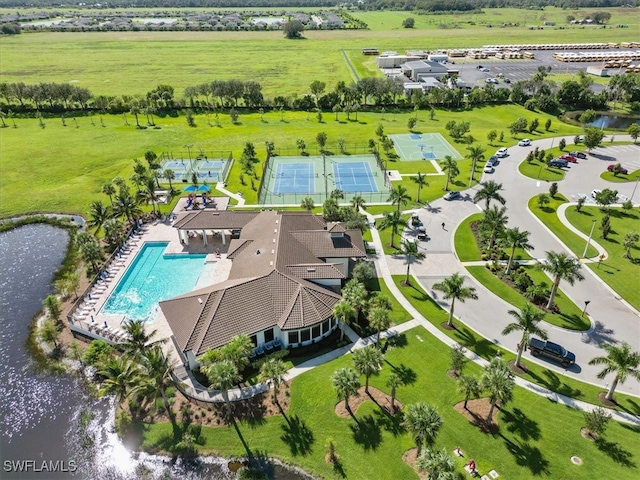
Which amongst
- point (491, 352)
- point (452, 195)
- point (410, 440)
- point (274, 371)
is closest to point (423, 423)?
point (410, 440)

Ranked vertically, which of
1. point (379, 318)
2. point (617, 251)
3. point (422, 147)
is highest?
point (422, 147)

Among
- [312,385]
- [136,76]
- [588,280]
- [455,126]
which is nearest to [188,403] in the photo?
[312,385]

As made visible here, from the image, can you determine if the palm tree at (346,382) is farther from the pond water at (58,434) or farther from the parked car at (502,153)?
the parked car at (502,153)

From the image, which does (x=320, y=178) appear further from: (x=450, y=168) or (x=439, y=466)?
(x=439, y=466)

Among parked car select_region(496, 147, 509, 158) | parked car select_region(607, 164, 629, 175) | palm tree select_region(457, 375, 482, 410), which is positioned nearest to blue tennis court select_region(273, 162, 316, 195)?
parked car select_region(496, 147, 509, 158)

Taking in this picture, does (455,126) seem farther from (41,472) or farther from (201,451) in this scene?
(41,472)

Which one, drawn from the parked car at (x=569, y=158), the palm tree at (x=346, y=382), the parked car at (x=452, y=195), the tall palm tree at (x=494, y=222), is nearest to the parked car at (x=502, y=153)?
the parked car at (x=569, y=158)

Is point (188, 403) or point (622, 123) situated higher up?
point (622, 123)
